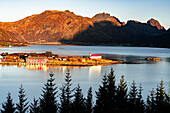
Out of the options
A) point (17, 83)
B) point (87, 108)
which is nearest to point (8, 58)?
point (17, 83)

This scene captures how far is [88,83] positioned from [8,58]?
4894cm

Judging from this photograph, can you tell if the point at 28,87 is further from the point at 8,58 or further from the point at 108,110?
the point at 8,58

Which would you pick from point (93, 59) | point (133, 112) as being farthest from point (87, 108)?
point (93, 59)

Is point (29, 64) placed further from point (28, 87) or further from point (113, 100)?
point (113, 100)

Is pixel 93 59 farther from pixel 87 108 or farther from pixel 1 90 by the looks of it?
pixel 87 108

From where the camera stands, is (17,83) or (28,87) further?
(17,83)

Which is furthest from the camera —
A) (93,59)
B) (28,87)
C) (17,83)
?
(93,59)

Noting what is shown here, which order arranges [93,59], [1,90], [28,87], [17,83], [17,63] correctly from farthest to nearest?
[93,59] < [17,63] < [17,83] < [28,87] < [1,90]

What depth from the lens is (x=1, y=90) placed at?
37.9 metres

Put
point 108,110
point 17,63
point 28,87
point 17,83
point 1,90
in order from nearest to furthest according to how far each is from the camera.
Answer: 1. point 108,110
2. point 1,90
3. point 28,87
4. point 17,83
5. point 17,63

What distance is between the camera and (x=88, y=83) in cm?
4497

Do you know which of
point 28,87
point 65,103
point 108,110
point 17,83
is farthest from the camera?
point 17,83

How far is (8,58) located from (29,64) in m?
14.1

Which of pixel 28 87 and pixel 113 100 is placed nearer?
pixel 113 100
